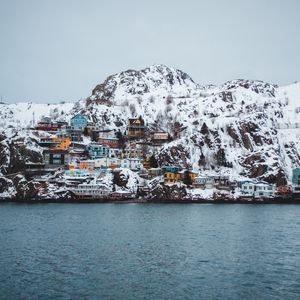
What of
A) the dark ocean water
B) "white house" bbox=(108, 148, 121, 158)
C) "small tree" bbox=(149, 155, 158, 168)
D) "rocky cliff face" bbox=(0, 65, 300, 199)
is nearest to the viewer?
the dark ocean water

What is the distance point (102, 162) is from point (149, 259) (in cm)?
9584

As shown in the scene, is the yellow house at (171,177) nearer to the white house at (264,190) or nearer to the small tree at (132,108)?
the white house at (264,190)

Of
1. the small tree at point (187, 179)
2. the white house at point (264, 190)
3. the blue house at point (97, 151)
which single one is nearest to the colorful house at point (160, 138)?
the blue house at point (97, 151)

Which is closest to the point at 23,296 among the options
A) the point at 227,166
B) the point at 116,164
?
the point at 116,164

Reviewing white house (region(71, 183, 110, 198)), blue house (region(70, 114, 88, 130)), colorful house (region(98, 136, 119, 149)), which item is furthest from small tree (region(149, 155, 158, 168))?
blue house (region(70, 114, 88, 130))

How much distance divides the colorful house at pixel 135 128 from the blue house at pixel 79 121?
1625cm

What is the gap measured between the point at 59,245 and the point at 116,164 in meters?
88.3

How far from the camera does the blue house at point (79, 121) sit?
16150 centimetres

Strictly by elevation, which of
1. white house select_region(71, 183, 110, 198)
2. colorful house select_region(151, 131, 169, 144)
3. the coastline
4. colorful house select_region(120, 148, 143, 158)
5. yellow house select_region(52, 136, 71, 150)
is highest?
colorful house select_region(151, 131, 169, 144)

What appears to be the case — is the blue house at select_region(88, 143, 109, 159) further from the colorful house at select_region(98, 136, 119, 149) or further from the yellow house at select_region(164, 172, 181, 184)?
the yellow house at select_region(164, 172, 181, 184)

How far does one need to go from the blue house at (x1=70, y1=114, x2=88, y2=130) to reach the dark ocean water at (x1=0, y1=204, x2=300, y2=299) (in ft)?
279

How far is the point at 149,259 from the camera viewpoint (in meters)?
45.2

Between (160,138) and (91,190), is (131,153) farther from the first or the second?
(91,190)

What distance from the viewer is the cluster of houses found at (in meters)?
132
